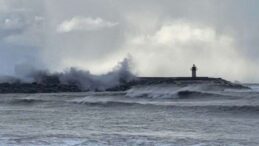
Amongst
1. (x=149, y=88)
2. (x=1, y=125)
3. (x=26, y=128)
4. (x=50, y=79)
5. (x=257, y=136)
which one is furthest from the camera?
(x=50, y=79)

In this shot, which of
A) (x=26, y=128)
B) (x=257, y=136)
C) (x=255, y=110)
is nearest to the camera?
(x=257, y=136)

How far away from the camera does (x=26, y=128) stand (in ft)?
78.7

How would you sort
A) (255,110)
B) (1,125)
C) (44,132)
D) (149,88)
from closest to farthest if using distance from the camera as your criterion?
(44,132) < (1,125) < (255,110) < (149,88)

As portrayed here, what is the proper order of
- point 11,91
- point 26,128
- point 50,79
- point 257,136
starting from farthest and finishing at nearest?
point 50,79 < point 11,91 < point 26,128 < point 257,136

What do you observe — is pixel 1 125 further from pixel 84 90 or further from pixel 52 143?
pixel 84 90

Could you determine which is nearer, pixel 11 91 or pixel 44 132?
pixel 44 132

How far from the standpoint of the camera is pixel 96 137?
20.0 meters

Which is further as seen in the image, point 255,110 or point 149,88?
point 149,88

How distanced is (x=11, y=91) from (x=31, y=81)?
7485mm

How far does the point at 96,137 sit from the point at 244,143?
17.1 feet

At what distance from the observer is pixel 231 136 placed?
64.8ft

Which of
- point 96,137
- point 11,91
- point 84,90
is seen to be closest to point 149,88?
point 84,90

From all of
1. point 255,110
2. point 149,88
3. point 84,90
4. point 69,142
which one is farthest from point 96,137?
point 84,90

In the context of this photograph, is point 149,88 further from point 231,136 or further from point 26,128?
point 231,136
